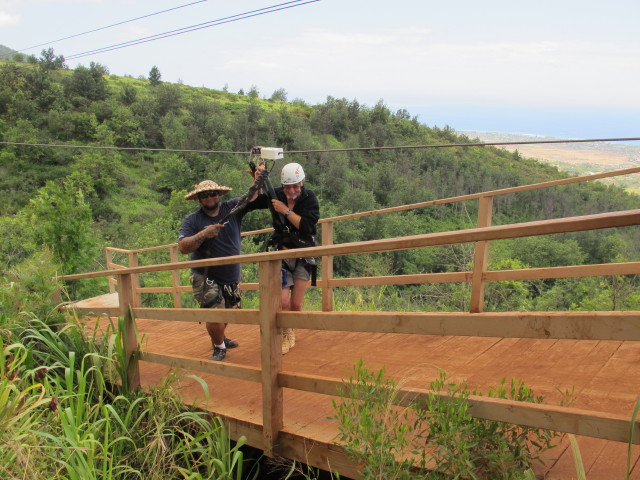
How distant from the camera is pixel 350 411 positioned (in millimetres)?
2100

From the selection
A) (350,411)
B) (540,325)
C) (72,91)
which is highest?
(72,91)

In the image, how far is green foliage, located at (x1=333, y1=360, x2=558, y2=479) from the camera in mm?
1910

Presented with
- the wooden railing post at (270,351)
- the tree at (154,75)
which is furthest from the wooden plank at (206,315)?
the tree at (154,75)

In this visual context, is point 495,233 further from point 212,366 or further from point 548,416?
point 212,366

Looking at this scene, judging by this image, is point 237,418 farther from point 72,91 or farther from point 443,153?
point 443,153

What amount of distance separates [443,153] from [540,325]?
191 ft

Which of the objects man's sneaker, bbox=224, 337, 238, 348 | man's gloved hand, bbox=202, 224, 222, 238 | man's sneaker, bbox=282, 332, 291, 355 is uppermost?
man's gloved hand, bbox=202, 224, 222, 238

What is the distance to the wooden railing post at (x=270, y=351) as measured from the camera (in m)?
2.69

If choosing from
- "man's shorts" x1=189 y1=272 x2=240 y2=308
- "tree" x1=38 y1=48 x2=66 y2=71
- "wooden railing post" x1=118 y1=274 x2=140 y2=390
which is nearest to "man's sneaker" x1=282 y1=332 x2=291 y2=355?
"man's shorts" x1=189 y1=272 x2=240 y2=308

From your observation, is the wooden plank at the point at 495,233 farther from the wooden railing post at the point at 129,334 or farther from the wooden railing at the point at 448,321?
the wooden railing post at the point at 129,334

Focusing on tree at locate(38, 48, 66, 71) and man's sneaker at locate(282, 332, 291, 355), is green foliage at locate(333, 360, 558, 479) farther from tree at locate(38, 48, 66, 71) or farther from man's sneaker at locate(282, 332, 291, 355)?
tree at locate(38, 48, 66, 71)

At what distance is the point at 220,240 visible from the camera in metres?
4.13

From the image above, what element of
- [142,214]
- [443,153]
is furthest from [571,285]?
[443,153]

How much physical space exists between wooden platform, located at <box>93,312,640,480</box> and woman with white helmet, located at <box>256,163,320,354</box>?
462mm
